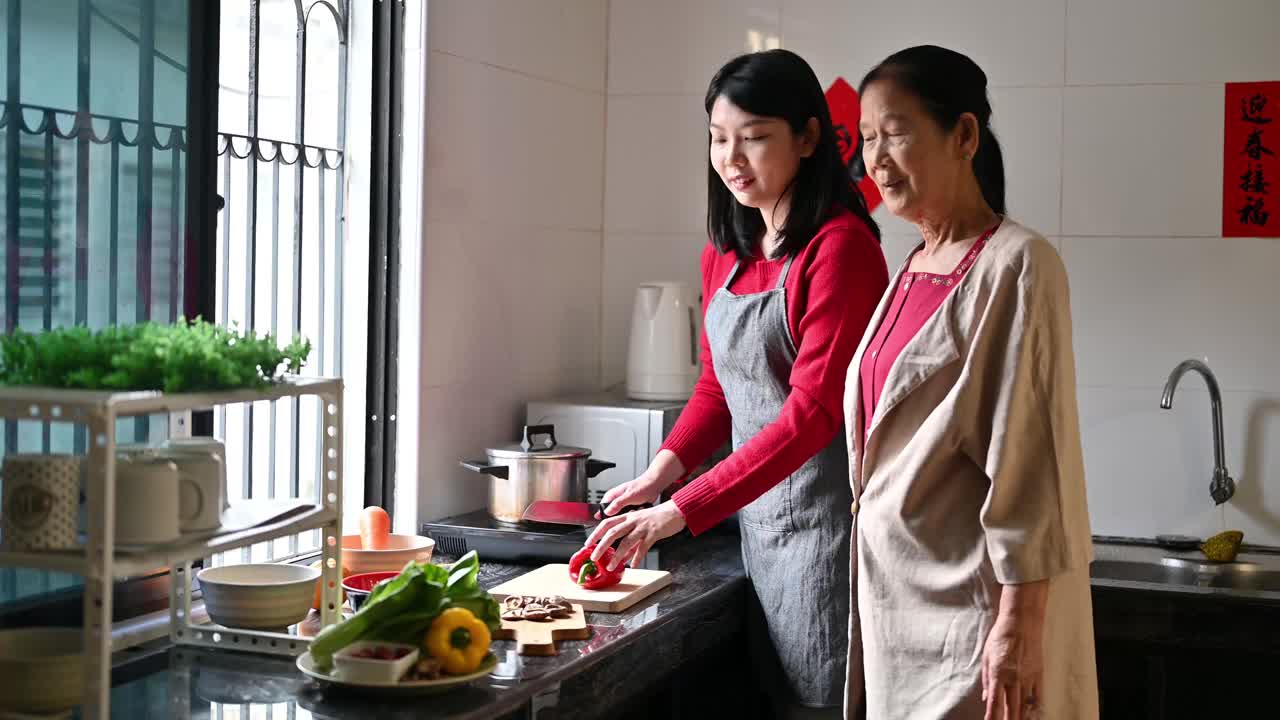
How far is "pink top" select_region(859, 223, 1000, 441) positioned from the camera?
1450 millimetres

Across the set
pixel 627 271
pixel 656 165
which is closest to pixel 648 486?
pixel 627 271

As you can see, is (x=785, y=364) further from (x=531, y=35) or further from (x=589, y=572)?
(x=531, y=35)

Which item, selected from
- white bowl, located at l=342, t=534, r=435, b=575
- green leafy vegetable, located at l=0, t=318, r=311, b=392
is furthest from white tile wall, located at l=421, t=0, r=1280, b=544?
green leafy vegetable, located at l=0, t=318, r=311, b=392

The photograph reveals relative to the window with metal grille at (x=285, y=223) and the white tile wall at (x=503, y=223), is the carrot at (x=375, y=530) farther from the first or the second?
the white tile wall at (x=503, y=223)

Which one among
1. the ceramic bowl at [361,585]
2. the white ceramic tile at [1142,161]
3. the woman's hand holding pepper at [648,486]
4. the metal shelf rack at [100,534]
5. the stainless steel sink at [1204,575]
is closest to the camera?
the metal shelf rack at [100,534]

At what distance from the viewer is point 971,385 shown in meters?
1.35

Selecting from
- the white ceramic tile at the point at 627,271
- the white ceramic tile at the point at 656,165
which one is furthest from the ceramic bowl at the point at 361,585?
the white ceramic tile at the point at 656,165

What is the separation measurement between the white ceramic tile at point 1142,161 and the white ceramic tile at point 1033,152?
2 cm

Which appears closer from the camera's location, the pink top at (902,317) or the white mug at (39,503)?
the white mug at (39,503)

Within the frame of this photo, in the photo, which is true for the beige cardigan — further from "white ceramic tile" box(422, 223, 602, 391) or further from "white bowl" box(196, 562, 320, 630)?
"white ceramic tile" box(422, 223, 602, 391)

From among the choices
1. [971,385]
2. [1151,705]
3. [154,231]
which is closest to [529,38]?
[154,231]

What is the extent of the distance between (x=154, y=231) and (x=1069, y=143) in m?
1.88

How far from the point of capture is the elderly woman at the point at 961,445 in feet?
4.33

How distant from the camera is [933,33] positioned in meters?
2.80
